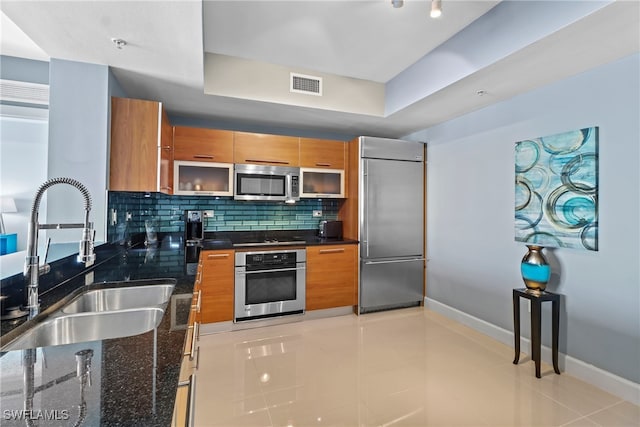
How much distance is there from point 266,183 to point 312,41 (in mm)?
1579

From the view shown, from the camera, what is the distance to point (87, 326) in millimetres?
1266

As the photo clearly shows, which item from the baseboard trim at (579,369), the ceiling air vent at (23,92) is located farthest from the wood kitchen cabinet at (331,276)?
the ceiling air vent at (23,92)

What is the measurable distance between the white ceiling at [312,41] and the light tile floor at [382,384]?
2.31 metres

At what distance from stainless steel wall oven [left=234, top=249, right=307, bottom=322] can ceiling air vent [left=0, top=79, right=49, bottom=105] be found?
2042mm

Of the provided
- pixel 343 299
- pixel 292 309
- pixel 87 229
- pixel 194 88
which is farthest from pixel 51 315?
pixel 343 299

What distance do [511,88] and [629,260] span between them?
1.57 m

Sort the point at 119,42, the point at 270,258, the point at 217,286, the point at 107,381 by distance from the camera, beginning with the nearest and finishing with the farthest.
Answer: the point at 107,381 < the point at 119,42 < the point at 217,286 < the point at 270,258

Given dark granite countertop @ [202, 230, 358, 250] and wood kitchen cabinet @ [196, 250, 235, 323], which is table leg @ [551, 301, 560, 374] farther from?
wood kitchen cabinet @ [196, 250, 235, 323]

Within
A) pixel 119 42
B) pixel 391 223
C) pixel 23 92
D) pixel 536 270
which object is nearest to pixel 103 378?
pixel 119 42

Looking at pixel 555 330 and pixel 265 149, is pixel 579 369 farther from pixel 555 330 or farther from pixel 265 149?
pixel 265 149

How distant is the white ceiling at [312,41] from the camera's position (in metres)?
1.60

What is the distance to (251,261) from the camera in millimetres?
3168

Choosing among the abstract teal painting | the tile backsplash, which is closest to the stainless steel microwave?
the tile backsplash

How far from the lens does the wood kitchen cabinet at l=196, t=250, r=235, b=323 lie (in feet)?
9.85
